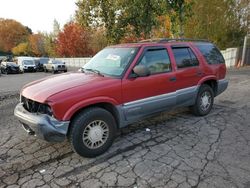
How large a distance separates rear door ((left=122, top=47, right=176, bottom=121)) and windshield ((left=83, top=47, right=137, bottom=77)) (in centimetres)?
21

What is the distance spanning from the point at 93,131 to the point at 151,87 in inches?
55.7

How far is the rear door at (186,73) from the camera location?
17.0 ft

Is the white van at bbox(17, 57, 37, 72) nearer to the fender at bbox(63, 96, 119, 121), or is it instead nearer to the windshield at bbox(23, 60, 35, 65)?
the windshield at bbox(23, 60, 35, 65)

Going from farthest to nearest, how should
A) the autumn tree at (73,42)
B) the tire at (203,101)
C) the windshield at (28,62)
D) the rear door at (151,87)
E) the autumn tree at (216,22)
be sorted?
the autumn tree at (73,42), the windshield at (28,62), the autumn tree at (216,22), the tire at (203,101), the rear door at (151,87)

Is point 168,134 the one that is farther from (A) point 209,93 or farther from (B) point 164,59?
(A) point 209,93

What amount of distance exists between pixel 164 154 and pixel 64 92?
6.32 feet

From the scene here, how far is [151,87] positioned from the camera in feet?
15.1

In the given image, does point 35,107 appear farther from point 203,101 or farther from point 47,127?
point 203,101

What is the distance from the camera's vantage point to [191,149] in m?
4.20

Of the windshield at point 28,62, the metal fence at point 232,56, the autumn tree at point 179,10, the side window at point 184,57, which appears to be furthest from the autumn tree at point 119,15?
the windshield at point 28,62

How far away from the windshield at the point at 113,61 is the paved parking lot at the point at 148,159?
1.35 m

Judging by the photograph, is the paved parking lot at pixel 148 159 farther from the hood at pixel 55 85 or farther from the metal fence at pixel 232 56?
the metal fence at pixel 232 56

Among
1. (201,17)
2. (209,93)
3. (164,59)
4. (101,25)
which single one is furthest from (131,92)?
(201,17)

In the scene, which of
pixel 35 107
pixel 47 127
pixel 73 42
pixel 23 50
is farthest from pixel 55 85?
pixel 23 50
